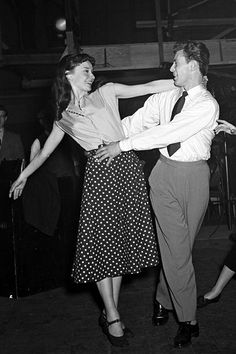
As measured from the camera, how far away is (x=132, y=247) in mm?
2572

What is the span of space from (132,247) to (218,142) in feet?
11.3

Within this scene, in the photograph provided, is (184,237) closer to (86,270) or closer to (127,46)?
(86,270)

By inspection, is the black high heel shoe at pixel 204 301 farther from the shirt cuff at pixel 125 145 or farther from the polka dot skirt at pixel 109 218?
the shirt cuff at pixel 125 145

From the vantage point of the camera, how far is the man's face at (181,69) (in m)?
2.36

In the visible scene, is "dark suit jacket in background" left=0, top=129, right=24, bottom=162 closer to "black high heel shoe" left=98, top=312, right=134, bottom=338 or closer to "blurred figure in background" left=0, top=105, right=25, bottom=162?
"blurred figure in background" left=0, top=105, right=25, bottom=162

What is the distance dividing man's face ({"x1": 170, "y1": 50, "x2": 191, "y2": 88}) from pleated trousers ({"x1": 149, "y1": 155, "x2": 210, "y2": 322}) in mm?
421

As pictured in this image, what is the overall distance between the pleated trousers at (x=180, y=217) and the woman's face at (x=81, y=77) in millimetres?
582

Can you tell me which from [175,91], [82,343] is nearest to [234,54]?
[175,91]

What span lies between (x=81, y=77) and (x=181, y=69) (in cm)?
56

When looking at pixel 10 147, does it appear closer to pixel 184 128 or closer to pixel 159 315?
pixel 159 315

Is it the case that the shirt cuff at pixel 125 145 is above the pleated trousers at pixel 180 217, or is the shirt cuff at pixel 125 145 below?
above

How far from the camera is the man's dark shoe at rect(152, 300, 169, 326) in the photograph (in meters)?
2.73

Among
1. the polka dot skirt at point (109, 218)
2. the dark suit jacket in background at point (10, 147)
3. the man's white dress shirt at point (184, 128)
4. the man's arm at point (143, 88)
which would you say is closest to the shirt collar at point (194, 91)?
the man's white dress shirt at point (184, 128)

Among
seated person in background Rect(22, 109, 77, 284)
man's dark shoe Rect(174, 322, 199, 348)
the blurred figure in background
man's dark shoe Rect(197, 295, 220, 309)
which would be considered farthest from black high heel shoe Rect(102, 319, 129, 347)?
the blurred figure in background
